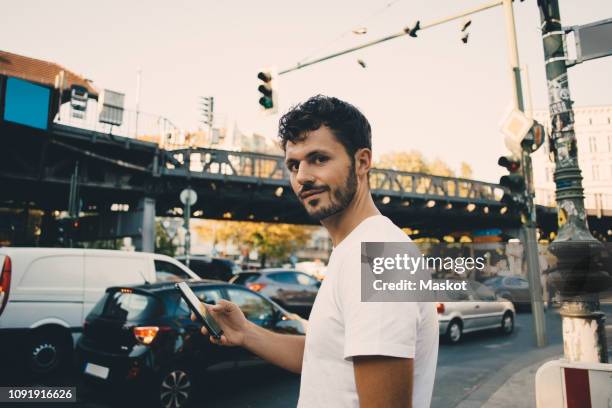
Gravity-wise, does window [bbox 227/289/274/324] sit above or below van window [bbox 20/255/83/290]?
below

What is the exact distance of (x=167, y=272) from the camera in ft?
31.7

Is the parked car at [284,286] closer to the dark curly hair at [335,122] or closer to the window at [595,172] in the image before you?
the dark curly hair at [335,122]

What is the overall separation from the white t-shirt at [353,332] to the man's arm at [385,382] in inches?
1.2

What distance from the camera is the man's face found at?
58.5 inches

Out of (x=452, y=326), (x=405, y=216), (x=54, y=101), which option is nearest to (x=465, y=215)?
(x=405, y=216)

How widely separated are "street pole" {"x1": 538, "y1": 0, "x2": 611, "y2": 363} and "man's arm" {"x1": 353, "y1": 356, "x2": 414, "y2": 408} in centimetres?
322

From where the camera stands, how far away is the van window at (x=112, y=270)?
8.29 m

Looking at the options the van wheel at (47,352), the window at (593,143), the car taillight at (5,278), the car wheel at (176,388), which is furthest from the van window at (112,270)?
the window at (593,143)

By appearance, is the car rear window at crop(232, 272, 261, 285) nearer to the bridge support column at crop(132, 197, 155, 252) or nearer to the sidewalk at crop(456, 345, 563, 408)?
the bridge support column at crop(132, 197, 155, 252)

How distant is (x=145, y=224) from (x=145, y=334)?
1594cm

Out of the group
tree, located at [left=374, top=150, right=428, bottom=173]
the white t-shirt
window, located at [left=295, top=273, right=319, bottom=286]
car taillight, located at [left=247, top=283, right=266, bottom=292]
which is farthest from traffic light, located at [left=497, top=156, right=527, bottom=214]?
tree, located at [left=374, top=150, right=428, bottom=173]

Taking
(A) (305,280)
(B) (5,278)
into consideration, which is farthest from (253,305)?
(A) (305,280)

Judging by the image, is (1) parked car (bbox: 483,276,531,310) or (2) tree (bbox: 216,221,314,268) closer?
(1) parked car (bbox: 483,276,531,310)

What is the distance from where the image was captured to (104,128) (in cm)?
1880
